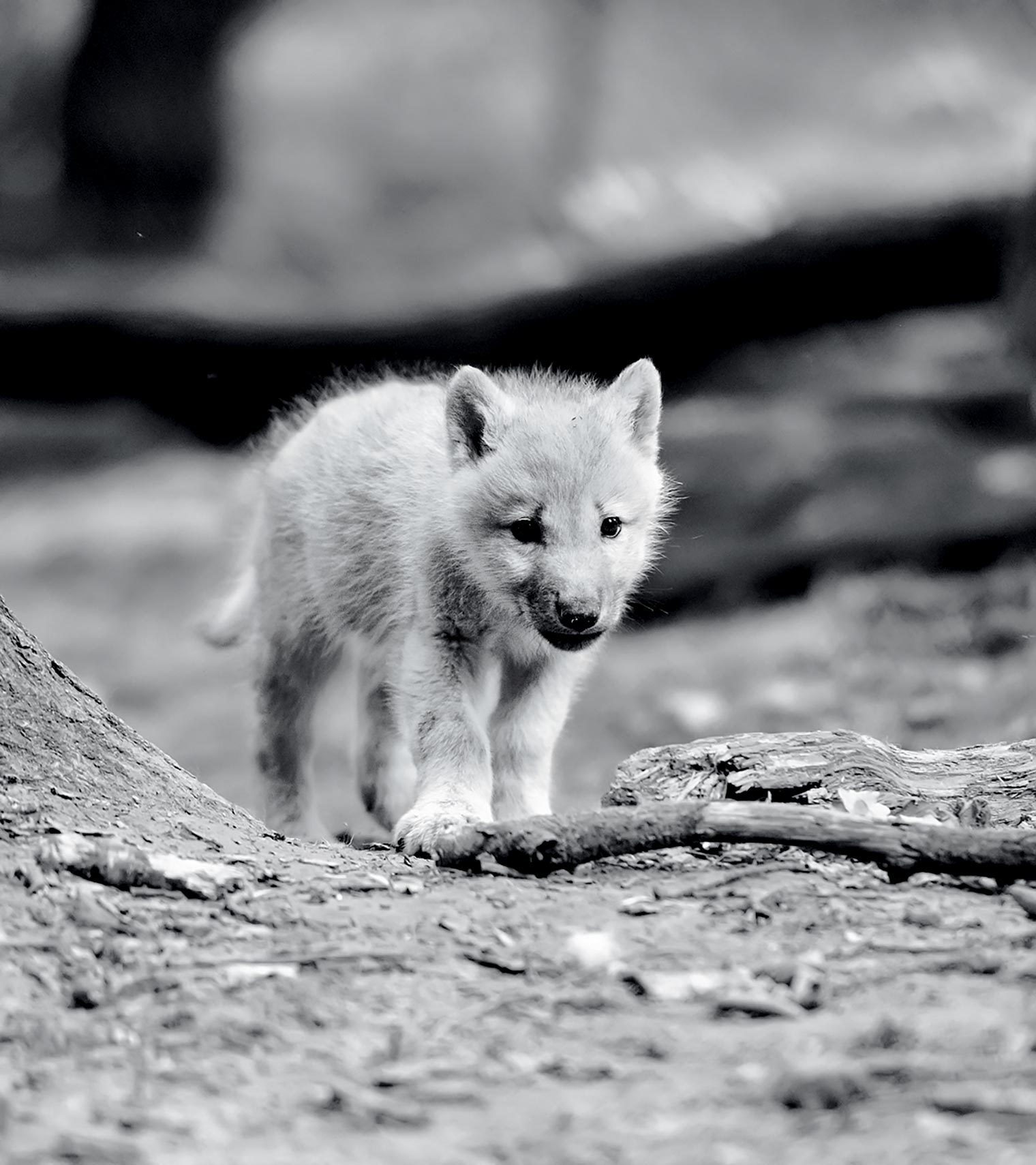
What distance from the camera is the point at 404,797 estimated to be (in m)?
6.08

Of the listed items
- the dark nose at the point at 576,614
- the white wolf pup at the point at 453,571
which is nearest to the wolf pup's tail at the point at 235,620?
the white wolf pup at the point at 453,571

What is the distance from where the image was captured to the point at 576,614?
4531mm

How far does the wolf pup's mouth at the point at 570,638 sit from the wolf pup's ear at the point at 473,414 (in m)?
0.74

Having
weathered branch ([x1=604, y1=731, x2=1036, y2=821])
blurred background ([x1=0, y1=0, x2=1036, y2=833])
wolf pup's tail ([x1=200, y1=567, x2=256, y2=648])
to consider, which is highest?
blurred background ([x1=0, y1=0, x2=1036, y2=833])

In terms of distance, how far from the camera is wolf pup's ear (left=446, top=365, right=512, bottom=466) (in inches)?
195

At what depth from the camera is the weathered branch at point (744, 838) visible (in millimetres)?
3303

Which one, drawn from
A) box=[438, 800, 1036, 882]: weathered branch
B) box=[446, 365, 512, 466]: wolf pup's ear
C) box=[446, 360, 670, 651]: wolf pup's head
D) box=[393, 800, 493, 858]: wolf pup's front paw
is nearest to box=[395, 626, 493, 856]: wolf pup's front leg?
box=[393, 800, 493, 858]: wolf pup's front paw

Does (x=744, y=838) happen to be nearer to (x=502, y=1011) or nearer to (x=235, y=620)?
(x=502, y=1011)

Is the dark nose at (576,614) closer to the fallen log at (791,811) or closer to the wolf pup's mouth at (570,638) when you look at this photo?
the wolf pup's mouth at (570,638)

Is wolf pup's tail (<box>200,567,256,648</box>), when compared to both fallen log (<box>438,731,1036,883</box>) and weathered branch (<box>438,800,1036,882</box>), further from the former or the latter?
weathered branch (<box>438,800,1036,882</box>)

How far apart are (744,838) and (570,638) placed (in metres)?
1.35

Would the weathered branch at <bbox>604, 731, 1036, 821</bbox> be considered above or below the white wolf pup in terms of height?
below

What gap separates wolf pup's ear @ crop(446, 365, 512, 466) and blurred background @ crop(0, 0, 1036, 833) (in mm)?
5624

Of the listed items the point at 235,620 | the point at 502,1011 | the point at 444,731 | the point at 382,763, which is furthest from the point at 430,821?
the point at 235,620
